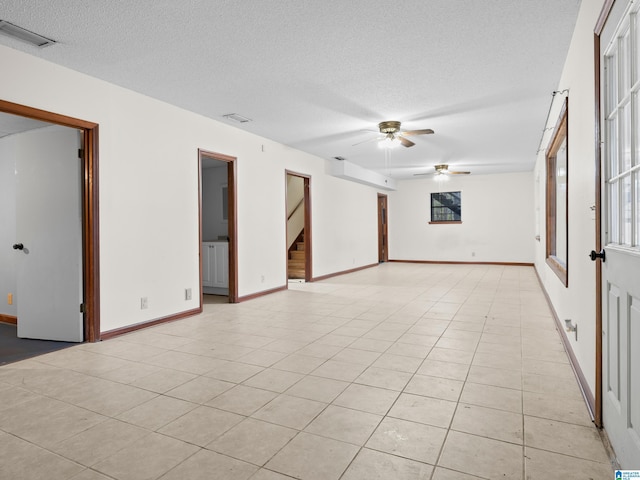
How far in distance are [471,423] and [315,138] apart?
5076 mm

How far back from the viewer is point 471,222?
1115 centimetres

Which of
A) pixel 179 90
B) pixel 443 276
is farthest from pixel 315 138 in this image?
pixel 443 276

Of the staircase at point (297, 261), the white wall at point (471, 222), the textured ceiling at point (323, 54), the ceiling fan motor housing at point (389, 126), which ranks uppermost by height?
the textured ceiling at point (323, 54)

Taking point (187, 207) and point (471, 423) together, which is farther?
point (187, 207)

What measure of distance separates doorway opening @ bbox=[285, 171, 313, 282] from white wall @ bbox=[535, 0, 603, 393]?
15.4 feet

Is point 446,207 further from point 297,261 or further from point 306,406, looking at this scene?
point 306,406

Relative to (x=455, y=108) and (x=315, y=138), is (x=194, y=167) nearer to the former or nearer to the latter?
(x=315, y=138)

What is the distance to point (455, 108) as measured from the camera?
4863 millimetres

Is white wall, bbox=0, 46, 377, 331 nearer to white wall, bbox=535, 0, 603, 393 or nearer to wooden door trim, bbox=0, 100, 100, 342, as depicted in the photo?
wooden door trim, bbox=0, 100, 100, 342

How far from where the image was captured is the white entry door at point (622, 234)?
148 centimetres

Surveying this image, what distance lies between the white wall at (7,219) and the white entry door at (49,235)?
3.88 feet

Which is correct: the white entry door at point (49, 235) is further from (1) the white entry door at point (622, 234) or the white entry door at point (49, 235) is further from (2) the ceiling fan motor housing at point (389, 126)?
(1) the white entry door at point (622, 234)

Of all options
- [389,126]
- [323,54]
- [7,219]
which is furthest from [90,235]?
[389,126]

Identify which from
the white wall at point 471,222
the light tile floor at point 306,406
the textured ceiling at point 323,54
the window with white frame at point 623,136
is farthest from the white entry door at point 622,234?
the white wall at point 471,222
